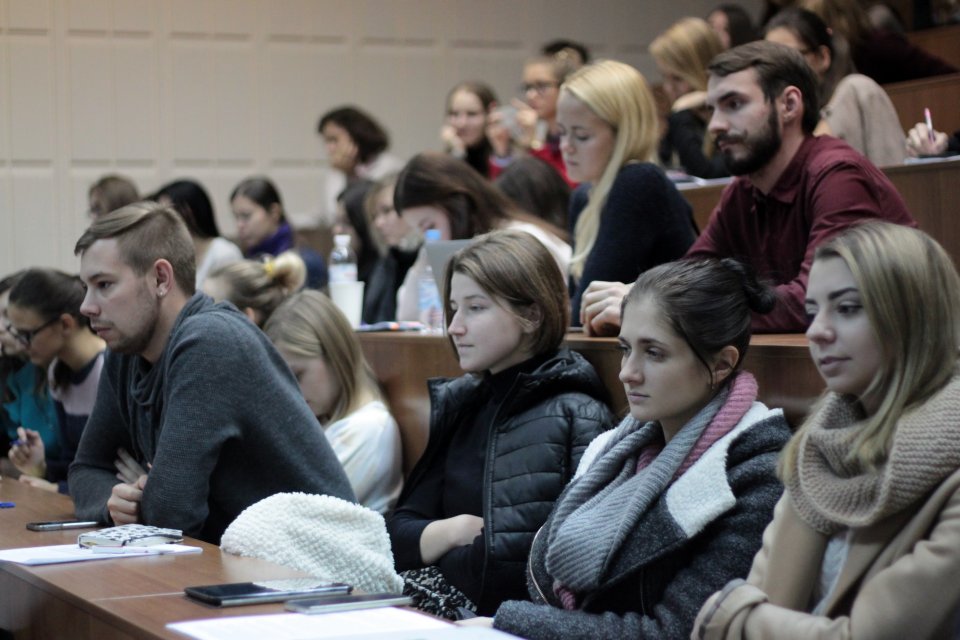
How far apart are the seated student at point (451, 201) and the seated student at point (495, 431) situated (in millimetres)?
1042

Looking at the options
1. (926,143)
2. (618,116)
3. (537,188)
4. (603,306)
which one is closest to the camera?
(603,306)

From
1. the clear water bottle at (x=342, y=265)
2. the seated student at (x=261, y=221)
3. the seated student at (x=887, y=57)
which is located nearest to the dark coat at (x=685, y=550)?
the clear water bottle at (x=342, y=265)

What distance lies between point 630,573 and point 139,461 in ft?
4.99

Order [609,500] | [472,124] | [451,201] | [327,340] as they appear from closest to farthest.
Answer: [609,500], [327,340], [451,201], [472,124]

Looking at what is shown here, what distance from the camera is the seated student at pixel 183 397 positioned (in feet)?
9.40

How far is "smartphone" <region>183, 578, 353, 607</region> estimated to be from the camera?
199cm

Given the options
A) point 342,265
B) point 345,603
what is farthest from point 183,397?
point 342,265

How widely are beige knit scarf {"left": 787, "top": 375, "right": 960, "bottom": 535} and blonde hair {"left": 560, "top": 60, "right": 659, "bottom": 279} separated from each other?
66.5 inches

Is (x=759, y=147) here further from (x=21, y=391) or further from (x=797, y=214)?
(x=21, y=391)

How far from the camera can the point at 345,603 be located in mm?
1952

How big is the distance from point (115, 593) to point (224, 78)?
601 centimetres

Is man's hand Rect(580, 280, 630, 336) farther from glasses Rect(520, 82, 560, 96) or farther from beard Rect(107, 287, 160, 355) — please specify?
glasses Rect(520, 82, 560, 96)

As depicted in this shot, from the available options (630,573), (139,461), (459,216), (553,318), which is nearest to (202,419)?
(139,461)

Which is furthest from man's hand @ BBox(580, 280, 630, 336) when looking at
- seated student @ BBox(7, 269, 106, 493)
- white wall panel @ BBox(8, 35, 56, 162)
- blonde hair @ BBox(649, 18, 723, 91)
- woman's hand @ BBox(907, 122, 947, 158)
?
white wall panel @ BBox(8, 35, 56, 162)
